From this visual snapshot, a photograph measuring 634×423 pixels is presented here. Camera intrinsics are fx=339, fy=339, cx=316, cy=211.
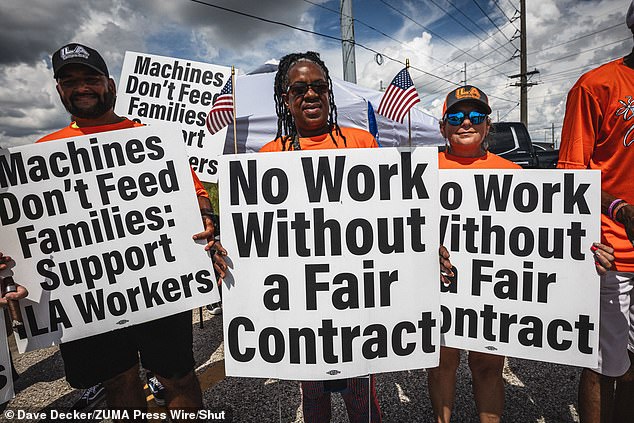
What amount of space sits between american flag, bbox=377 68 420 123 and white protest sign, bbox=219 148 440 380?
2.86 meters

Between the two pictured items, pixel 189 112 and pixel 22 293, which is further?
pixel 189 112

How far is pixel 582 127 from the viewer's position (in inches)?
68.0

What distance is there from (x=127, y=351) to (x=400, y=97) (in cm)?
375

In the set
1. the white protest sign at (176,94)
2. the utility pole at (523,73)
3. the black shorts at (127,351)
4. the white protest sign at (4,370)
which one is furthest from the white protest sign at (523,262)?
the utility pole at (523,73)

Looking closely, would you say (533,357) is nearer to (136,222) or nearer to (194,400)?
(194,400)

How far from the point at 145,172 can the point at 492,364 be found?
2082 mm

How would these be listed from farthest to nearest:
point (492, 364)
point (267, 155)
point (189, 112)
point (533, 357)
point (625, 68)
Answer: point (189, 112), point (492, 364), point (625, 68), point (533, 357), point (267, 155)

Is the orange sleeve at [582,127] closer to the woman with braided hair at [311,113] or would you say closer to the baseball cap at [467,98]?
the baseball cap at [467,98]

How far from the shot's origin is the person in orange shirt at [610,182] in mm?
1663

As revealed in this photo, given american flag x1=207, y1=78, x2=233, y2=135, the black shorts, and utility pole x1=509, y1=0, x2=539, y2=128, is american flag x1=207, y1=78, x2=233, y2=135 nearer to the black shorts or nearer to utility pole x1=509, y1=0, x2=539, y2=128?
the black shorts

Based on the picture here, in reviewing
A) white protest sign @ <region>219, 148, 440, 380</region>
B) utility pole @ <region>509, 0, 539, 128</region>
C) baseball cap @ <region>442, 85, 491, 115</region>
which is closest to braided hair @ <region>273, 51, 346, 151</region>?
white protest sign @ <region>219, 148, 440, 380</region>

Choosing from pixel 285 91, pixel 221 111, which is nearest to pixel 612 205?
pixel 285 91

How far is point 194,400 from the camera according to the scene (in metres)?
1.98

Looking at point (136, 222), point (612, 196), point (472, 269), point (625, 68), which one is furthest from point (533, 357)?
point (136, 222)
